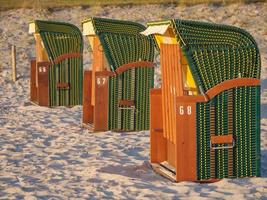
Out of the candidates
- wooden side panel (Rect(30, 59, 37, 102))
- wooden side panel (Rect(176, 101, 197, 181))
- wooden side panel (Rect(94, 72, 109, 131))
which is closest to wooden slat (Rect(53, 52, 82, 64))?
wooden side panel (Rect(30, 59, 37, 102))

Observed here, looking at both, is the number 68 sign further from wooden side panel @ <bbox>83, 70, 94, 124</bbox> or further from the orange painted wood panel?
the orange painted wood panel

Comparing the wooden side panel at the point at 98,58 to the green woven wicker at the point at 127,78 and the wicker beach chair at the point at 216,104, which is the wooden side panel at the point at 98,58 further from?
the wicker beach chair at the point at 216,104

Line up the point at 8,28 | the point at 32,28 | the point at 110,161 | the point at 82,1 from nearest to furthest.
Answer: the point at 110,161 < the point at 32,28 < the point at 8,28 < the point at 82,1

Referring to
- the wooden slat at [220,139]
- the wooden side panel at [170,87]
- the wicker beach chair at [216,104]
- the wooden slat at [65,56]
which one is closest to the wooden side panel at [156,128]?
the wooden side panel at [170,87]

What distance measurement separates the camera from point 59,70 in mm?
12844

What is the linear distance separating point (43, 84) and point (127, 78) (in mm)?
3897

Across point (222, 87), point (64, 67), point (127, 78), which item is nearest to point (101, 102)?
point (127, 78)

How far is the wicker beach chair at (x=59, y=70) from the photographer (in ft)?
42.1

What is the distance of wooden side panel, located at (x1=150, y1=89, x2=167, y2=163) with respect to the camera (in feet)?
23.0

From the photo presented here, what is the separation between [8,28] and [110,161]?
1654 cm

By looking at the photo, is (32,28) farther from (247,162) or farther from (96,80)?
(247,162)

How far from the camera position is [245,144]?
623cm

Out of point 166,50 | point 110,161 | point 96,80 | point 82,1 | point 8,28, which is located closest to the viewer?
point 166,50

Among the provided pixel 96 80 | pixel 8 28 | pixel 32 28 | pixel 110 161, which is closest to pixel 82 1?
pixel 8 28
